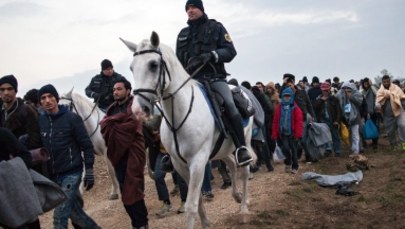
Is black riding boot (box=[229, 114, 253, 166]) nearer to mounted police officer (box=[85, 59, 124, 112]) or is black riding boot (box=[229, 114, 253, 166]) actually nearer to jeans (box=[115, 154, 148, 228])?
jeans (box=[115, 154, 148, 228])

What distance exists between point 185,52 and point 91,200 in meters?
5.69

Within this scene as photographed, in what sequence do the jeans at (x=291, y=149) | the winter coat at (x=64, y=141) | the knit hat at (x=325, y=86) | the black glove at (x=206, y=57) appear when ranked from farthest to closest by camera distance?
the knit hat at (x=325, y=86), the jeans at (x=291, y=149), the black glove at (x=206, y=57), the winter coat at (x=64, y=141)

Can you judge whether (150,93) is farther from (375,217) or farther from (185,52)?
(375,217)

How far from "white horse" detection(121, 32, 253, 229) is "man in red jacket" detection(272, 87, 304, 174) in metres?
5.03

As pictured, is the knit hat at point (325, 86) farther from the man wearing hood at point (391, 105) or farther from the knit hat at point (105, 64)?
the knit hat at point (105, 64)

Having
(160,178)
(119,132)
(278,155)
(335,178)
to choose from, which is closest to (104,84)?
(160,178)

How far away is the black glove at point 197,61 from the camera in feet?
20.5

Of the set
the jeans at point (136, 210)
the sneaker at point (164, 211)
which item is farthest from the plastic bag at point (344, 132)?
the jeans at point (136, 210)

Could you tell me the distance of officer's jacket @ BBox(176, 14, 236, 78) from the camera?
6.57 metres

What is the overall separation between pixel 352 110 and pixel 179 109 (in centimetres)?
904

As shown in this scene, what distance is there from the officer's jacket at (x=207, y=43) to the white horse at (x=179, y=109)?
21.6 inches

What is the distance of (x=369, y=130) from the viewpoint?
561 inches

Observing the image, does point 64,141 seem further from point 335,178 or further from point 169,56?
point 335,178

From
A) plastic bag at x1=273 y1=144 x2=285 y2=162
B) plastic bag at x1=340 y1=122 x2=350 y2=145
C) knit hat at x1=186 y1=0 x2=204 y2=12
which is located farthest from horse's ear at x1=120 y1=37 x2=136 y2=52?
plastic bag at x1=340 y1=122 x2=350 y2=145
